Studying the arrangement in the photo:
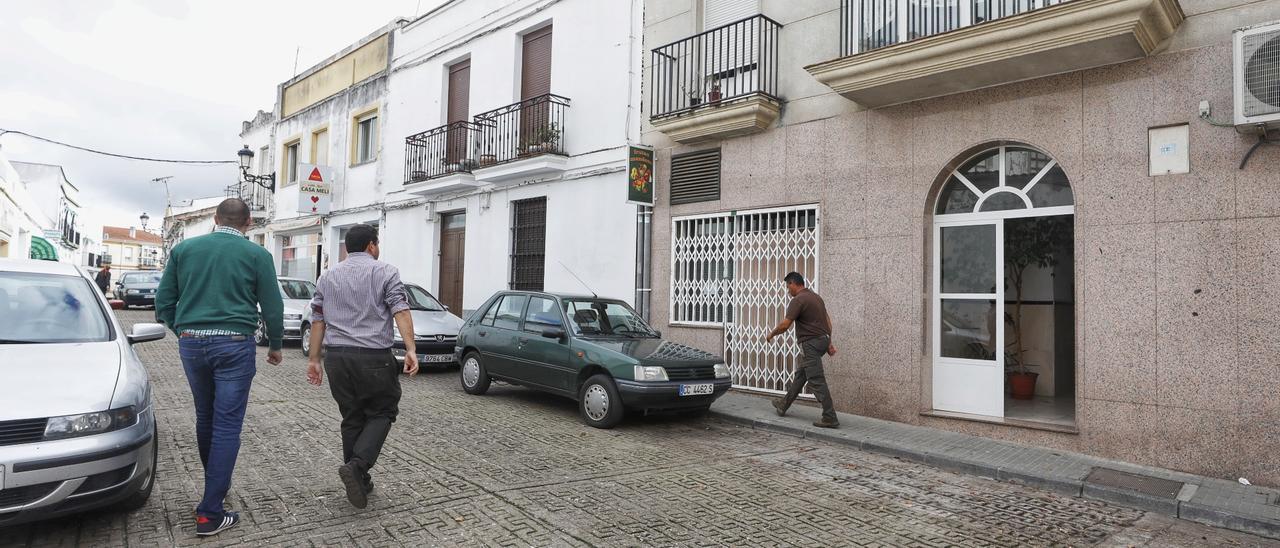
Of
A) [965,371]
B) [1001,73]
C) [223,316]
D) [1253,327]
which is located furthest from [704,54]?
[223,316]

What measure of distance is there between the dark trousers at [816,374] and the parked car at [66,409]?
19.6 feet

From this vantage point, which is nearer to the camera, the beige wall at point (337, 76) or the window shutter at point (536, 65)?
the window shutter at point (536, 65)

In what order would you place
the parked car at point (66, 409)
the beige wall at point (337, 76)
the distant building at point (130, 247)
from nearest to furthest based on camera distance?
the parked car at point (66, 409), the beige wall at point (337, 76), the distant building at point (130, 247)

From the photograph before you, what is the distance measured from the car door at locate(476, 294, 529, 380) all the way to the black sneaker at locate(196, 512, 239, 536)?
15.5 ft

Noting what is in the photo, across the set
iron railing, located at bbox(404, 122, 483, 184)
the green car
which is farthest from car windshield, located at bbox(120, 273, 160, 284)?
the green car

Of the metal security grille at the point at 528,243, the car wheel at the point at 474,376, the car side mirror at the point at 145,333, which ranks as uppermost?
the metal security grille at the point at 528,243

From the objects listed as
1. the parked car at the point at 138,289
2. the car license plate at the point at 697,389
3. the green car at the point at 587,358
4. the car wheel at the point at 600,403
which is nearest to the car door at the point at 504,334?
the green car at the point at 587,358

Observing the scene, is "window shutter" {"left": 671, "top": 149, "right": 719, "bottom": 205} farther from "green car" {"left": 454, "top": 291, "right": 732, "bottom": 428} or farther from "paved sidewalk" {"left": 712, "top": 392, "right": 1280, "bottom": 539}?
"paved sidewalk" {"left": 712, "top": 392, "right": 1280, "bottom": 539}

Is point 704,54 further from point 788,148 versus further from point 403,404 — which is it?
point 403,404

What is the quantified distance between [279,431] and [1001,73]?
7.79 m

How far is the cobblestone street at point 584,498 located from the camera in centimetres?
419

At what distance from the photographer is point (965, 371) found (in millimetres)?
8117

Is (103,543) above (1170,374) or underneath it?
underneath

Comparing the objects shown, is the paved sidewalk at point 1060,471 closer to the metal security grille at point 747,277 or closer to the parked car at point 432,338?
the metal security grille at point 747,277
